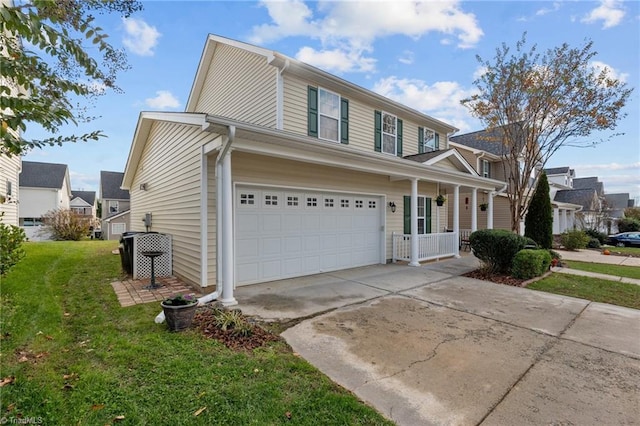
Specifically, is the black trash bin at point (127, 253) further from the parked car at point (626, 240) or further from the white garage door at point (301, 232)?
the parked car at point (626, 240)

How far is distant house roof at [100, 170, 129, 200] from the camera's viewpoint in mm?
32438

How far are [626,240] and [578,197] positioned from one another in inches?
342

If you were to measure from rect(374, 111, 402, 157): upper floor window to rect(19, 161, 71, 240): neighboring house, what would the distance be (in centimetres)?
2761

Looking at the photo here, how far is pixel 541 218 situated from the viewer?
11930 mm

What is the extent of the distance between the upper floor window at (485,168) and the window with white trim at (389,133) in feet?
33.5

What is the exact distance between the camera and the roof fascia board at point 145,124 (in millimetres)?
5441

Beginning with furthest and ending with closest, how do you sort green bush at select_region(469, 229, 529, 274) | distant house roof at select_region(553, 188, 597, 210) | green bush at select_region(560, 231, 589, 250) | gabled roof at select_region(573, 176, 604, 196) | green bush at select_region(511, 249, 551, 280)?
gabled roof at select_region(573, 176, 604, 196)
distant house roof at select_region(553, 188, 597, 210)
green bush at select_region(560, 231, 589, 250)
green bush at select_region(469, 229, 529, 274)
green bush at select_region(511, 249, 551, 280)

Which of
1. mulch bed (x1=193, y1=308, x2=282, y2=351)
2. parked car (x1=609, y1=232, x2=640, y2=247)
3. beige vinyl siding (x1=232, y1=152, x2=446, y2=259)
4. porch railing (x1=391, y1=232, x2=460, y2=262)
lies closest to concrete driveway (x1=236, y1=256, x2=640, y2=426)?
mulch bed (x1=193, y1=308, x2=282, y2=351)

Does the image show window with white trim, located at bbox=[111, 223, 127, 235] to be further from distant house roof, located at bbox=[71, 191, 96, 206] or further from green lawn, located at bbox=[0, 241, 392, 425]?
green lawn, located at bbox=[0, 241, 392, 425]

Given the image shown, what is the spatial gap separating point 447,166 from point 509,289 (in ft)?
18.0

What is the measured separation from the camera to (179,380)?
9.41 ft

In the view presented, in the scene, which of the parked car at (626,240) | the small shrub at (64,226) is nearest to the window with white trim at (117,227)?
the small shrub at (64,226)

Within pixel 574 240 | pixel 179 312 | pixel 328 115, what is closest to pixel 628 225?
pixel 574 240

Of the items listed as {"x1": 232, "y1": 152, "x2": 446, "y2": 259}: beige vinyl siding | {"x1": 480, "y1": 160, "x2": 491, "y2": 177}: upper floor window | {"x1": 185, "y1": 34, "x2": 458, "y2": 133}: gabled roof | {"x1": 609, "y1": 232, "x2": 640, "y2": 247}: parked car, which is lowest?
{"x1": 609, "y1": 232, "x2": 640, "y2": 247}: parked car
